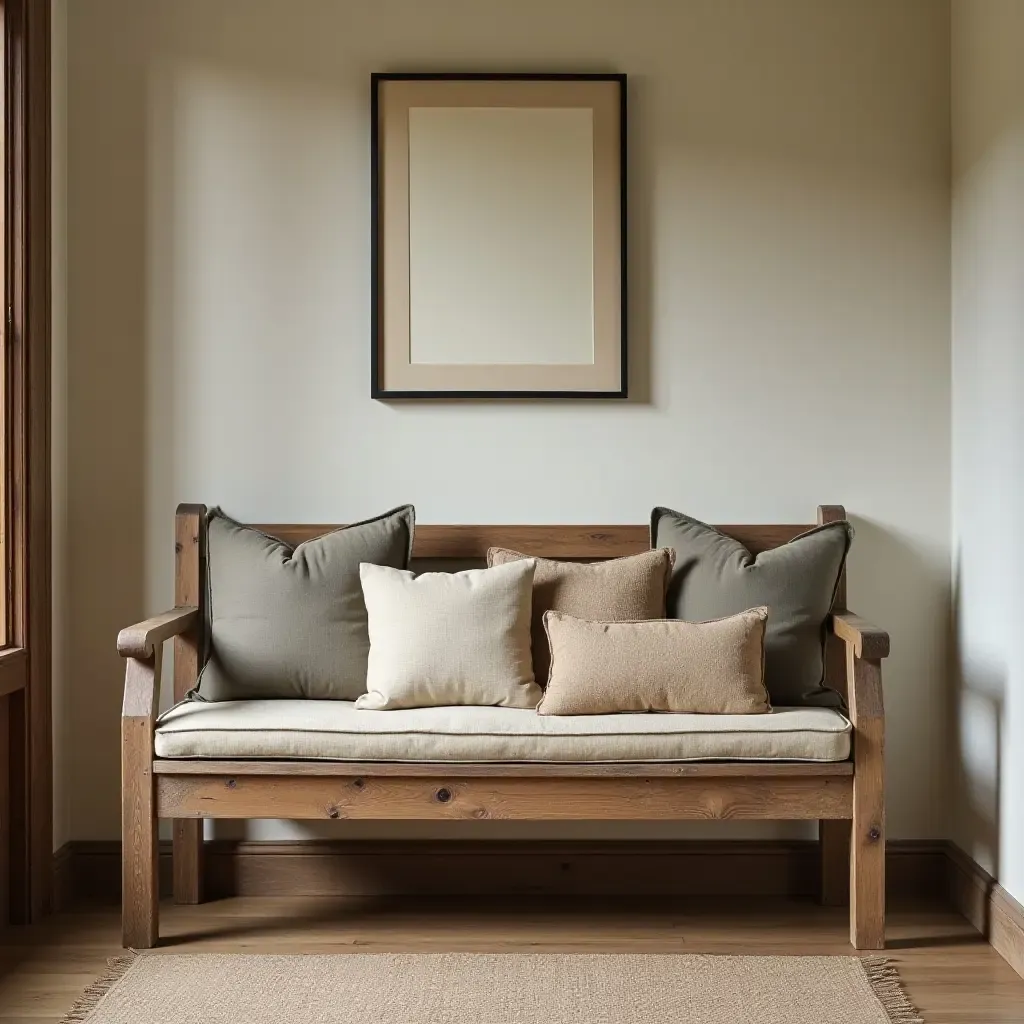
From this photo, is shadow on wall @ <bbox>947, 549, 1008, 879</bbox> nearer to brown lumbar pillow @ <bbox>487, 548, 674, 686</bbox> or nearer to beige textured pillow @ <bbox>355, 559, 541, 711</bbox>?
brown lumbar pillow @ <bbox>487, 548, 674, 686</bbox>

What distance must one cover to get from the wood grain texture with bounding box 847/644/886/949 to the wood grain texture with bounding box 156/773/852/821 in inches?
1.7

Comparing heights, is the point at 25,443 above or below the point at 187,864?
above

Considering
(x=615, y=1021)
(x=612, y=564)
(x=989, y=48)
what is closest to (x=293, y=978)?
(x=615, y=1021)

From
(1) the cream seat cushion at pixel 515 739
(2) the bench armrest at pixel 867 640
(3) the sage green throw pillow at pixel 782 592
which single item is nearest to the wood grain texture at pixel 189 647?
(1) the cream seat cushion at pixel 515 739

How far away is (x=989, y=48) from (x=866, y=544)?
1.31 m

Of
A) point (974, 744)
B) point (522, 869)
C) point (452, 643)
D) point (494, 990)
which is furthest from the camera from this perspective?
point (522, 869)

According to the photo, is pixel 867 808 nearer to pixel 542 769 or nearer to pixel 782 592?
pixel 782 592

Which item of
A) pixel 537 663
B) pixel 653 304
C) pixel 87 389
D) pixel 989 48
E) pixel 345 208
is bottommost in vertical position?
pixel 537 663

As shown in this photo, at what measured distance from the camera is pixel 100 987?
2395 mm

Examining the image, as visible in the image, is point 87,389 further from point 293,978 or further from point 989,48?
point 989,48

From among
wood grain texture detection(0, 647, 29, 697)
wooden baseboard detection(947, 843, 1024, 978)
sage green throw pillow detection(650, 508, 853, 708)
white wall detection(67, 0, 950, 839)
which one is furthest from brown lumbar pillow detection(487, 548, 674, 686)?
wood grain texture detection(0, 647, 29, 697)

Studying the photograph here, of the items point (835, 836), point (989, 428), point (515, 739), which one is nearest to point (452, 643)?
point (515, 739)

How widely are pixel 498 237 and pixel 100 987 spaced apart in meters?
2.09

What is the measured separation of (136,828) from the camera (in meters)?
2.55
